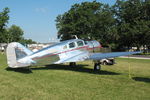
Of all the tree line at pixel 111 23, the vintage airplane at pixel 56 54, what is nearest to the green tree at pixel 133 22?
the tree line at pixel 111 23

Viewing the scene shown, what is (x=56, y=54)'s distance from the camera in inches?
529

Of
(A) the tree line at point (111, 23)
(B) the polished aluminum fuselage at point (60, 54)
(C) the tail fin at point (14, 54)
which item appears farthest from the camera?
(A) the tree line at point (111, 23)

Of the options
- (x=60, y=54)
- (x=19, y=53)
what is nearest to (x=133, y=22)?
(x=60, y=54)

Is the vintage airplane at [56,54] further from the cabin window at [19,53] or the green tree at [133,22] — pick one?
the green tree at [133,22]

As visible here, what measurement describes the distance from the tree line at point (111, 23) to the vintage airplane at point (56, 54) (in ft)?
107

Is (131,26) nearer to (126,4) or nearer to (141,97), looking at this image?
(126,4)

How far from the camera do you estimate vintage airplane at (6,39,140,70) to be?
11789 mm

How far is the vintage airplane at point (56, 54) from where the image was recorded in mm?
11789

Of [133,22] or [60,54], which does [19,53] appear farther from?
[133,22]

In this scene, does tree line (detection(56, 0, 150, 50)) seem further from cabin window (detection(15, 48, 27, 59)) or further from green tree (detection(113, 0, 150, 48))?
cabin window (detection(15, 48, 27, 59))

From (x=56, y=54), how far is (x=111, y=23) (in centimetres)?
4529

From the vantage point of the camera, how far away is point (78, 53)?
1469cm

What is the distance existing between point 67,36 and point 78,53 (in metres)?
45.4

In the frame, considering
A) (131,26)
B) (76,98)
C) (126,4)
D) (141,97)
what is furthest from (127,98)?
(126,4)
